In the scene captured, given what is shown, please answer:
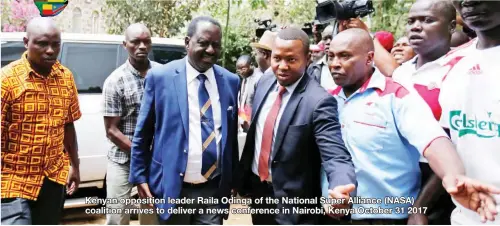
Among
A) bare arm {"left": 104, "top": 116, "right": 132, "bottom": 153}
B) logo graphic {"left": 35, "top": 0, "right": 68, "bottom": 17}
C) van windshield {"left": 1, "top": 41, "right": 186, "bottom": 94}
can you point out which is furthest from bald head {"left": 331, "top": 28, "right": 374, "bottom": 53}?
logo graphic {"left": 35, "top": 0, "right": 68, "bottom": 17}

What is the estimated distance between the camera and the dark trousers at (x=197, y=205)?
3.05 meters

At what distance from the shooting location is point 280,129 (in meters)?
2.82

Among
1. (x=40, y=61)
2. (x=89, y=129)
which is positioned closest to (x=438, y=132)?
(x=40, y=61)

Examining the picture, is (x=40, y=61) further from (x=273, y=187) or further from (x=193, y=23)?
(x=273, y=187)

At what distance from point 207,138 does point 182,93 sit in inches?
12.4

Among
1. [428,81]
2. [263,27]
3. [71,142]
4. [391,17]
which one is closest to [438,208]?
[428,81]

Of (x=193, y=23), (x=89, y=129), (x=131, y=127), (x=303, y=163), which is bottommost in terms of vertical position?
(x=89, y=129)

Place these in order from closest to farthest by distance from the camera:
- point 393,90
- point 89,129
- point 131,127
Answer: point 393,90, point 131,127, point 89,129

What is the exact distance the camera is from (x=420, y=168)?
2697 millimetres

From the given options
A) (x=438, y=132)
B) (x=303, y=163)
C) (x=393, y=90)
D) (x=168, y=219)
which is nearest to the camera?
(x=438, y=132)

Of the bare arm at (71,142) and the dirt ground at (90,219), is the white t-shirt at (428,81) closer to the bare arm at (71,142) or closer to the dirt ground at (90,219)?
the bare arm at (71,142)

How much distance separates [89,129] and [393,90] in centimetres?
360

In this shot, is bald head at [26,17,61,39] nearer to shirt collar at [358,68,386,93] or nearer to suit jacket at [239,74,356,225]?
suit jacket at [239,74,356,225]

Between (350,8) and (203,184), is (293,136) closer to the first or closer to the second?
(203,184)
